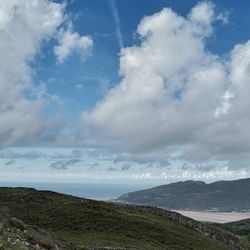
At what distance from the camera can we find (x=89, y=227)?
2842 inches

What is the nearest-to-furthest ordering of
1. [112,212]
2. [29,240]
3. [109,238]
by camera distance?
1. [29,240]
2. [109,238]
3. [112,212]

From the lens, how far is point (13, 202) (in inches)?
3794

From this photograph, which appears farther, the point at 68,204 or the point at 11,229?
the point at 68,204

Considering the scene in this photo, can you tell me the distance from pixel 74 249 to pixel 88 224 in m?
24.5

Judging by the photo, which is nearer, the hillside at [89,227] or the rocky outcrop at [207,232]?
the hillside at [89,227]

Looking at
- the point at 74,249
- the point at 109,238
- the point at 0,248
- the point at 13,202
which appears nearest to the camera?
the point at 0,248

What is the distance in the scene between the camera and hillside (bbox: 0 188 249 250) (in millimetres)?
50272

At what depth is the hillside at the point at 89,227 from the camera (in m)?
50.3

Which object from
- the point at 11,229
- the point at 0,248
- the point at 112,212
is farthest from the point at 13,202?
the point at 0,248

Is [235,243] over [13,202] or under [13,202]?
under

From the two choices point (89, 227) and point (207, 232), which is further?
point (207, 232)

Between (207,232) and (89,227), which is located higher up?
(89,227)

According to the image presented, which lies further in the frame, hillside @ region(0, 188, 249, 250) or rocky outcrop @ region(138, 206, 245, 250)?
rocky outcrop @ region(138, 206, 245, 250)

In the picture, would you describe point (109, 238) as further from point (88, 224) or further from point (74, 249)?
point (74, 249)
